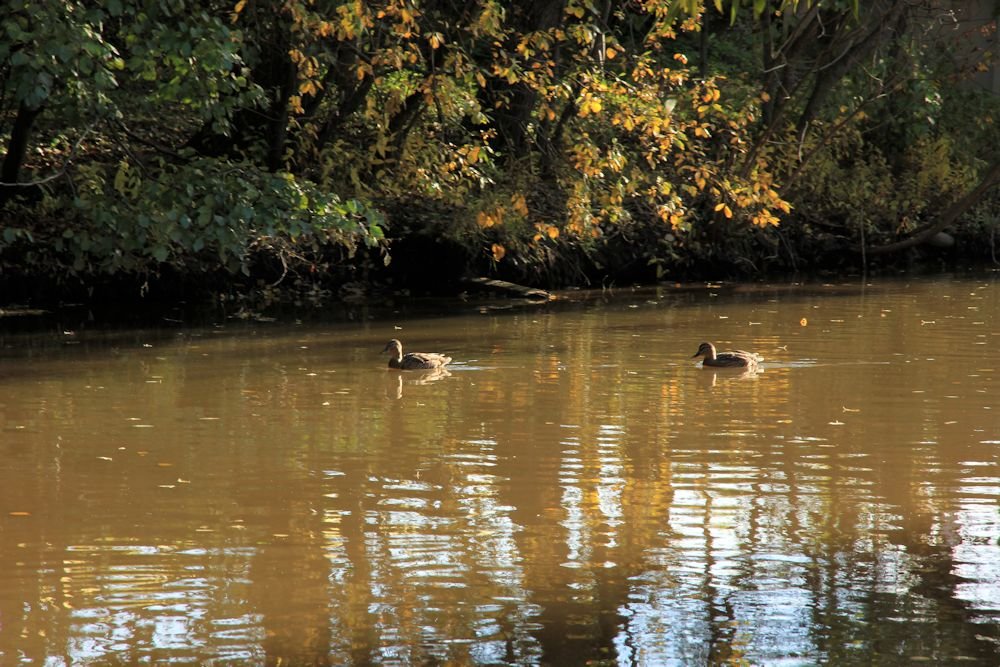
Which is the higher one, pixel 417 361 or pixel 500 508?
pixel 417 361

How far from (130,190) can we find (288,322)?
2.79 meters

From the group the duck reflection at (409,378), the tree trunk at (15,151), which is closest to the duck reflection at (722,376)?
the duck reflection at (409,378)

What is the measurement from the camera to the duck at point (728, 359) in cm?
1445

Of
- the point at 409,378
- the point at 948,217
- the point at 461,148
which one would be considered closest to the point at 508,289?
the point at 461,148

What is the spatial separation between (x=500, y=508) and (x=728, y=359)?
6.10 m

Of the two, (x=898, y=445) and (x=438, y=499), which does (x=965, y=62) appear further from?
(x=438, y=499)

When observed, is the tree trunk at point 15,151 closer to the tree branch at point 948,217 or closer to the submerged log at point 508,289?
the submerged log at point 508,289

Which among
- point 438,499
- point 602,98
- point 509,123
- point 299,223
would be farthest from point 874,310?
point 438,499

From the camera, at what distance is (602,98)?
1877 centimetres

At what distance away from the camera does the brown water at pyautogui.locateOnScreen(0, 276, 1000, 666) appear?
21.6ft

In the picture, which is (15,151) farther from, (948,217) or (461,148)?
(948,217)

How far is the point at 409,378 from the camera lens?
1403cm

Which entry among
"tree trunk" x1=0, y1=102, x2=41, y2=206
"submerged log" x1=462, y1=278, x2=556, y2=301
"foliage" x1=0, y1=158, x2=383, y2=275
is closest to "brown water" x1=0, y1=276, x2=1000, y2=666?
"foliage" x1=0, y1=158, x2=383, y2=275

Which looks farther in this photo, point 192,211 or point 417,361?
point 192,211
